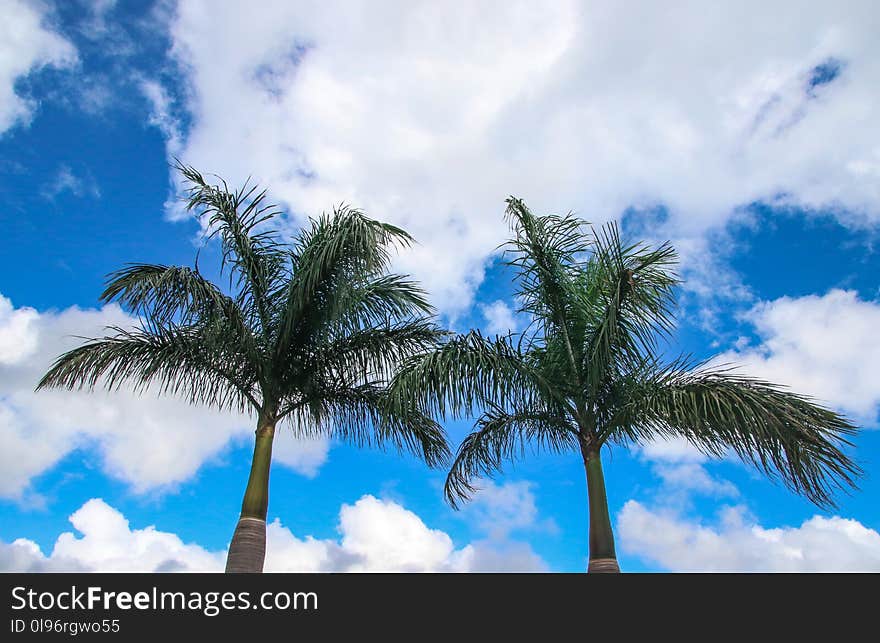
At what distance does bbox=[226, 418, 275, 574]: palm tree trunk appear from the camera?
9.83m

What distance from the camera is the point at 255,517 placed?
33.3ft

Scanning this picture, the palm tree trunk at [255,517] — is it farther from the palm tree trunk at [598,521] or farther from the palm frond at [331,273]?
the palm tree trunk at [598,521]

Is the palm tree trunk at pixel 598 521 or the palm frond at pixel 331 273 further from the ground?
the palm frond at pixel 331 273

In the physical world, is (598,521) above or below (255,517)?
below

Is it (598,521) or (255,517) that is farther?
Result: (255,517)

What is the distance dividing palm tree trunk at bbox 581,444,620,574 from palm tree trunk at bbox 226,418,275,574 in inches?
185

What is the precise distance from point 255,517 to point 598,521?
496cm

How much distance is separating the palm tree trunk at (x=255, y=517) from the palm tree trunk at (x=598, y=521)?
4.70m

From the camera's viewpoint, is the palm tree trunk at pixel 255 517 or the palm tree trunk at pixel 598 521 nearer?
the palm tree trunk at pixel 598 521

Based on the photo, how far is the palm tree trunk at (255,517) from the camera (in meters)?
9.83

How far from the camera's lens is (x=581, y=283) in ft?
35.4

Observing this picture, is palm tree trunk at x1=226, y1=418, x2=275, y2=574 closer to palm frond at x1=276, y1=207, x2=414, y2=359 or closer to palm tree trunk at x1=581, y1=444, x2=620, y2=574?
palm frond at x1=276, y1=207, x2=414, y2=359
